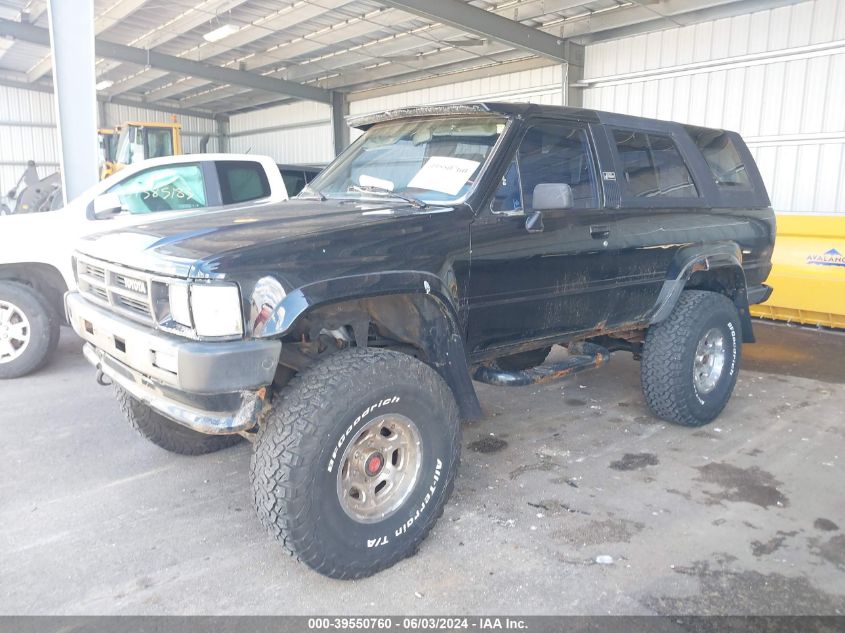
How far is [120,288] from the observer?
9.90ft

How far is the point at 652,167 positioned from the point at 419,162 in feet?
5.81

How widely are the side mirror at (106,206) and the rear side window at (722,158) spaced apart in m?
5.04

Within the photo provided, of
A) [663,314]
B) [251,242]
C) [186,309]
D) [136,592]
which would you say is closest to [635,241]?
[663,314]

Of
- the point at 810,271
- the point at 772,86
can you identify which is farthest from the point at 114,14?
the point at 810,271

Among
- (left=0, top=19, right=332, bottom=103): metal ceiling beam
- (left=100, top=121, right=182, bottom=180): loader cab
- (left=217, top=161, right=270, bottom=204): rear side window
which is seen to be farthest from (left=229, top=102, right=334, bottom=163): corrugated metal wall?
(left=217, top=161, right=270, bottom=204): rear side window

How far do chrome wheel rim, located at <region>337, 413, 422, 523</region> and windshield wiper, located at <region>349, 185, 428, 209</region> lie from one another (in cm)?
110

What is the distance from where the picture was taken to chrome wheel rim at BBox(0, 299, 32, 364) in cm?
596

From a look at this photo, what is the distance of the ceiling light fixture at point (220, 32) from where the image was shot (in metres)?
13.9

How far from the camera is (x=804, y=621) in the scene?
2.70 meters

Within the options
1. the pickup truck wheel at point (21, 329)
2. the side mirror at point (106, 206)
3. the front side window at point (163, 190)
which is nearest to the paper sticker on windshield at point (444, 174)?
the front side window at point (163, 190)

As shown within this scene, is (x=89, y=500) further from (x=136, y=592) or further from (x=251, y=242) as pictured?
(x=251, y=242)

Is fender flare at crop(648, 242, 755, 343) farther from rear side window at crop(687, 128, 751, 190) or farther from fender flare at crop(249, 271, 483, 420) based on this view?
fender flare at crop(249, 271, 483, 420)

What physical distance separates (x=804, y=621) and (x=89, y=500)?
356 cm

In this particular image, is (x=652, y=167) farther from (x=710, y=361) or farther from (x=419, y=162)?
(x=419, y=162)
